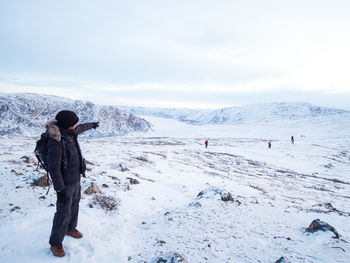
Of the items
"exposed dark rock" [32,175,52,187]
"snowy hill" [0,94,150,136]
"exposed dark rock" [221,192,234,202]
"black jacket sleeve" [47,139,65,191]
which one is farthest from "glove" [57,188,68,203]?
"snowy hill" [0,94,150,136]

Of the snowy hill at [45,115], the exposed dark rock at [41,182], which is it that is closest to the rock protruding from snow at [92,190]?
the exposed dark rock at [41,182]

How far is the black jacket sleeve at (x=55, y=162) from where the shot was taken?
413cm

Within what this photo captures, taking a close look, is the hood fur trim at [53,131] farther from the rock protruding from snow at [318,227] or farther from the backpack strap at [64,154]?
the rock protruding from snow at [318,227]

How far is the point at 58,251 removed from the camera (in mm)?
4449

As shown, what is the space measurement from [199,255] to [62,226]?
10.0 feet

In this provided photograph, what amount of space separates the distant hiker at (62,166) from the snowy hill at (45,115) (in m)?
77.7

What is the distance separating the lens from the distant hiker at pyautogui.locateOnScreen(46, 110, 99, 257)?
4.16 metres

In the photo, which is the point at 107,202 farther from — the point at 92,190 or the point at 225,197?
the point at 225,197

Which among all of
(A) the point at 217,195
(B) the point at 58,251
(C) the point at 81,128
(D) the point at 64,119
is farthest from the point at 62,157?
(A) the point at 217,195

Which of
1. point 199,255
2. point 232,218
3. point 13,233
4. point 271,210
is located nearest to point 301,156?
point 271,210

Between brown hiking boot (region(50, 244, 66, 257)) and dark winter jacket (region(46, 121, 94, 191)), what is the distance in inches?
52.3

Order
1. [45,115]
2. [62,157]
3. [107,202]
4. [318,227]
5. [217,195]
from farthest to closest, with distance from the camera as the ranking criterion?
[45,115]
[217,195]
[107,202]
[318,227]
[62,157]

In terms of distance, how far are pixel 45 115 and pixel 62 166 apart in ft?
313

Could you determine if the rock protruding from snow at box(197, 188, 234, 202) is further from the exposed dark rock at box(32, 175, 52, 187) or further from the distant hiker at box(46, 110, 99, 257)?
the exposed dark rock at box(32, 175, 52, 187)
